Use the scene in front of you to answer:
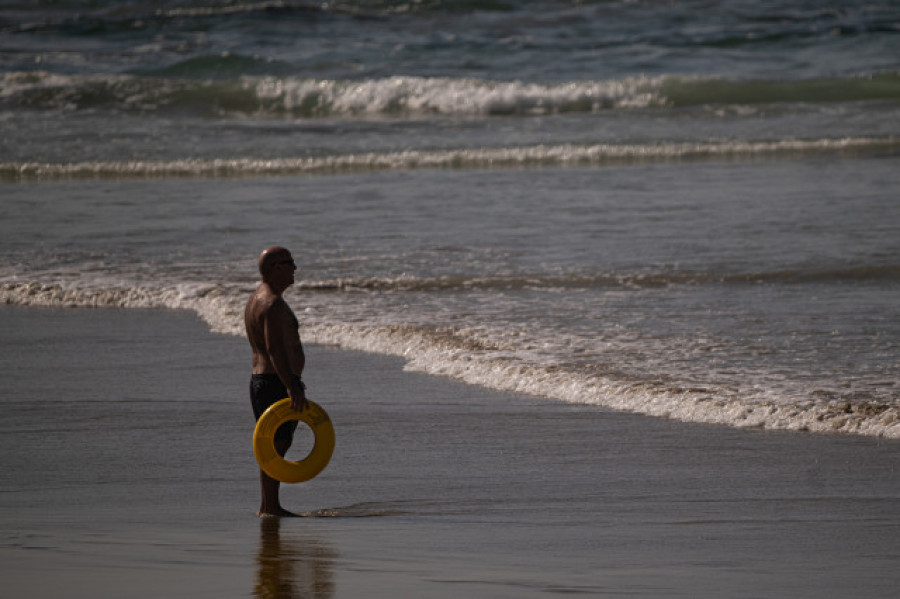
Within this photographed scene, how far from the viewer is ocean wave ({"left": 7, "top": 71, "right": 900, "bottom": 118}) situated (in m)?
25.4

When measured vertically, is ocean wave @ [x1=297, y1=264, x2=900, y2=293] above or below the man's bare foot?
below

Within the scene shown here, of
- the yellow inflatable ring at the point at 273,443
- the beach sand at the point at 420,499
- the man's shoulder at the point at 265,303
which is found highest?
the man's shoulder at the point at 265,303

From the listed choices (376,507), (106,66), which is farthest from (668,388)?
(106,66)

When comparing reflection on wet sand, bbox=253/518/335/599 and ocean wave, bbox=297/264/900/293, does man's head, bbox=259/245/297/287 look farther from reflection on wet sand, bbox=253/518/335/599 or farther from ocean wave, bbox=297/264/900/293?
ocean wave, bbox=297/264/900/293

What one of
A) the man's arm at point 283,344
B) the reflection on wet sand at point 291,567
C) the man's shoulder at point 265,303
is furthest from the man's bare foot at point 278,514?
the man's shoulder at point 265,303

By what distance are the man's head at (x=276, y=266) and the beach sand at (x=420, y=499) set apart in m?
0.92

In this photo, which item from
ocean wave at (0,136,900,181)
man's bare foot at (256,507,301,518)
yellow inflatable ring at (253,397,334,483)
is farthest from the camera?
ocean wave at (0,136,900,181)

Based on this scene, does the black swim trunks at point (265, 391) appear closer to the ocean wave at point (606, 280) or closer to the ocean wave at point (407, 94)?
the ocean wave at point (606, 280)

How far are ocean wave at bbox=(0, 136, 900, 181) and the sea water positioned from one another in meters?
0.08

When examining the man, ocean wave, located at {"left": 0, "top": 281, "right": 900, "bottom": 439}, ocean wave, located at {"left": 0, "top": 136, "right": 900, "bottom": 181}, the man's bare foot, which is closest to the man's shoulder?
the man

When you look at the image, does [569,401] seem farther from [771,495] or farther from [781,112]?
[781,112]

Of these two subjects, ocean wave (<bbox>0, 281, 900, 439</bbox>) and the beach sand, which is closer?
the beach sand

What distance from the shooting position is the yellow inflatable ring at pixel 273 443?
523 centimetres

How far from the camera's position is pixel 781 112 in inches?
938
